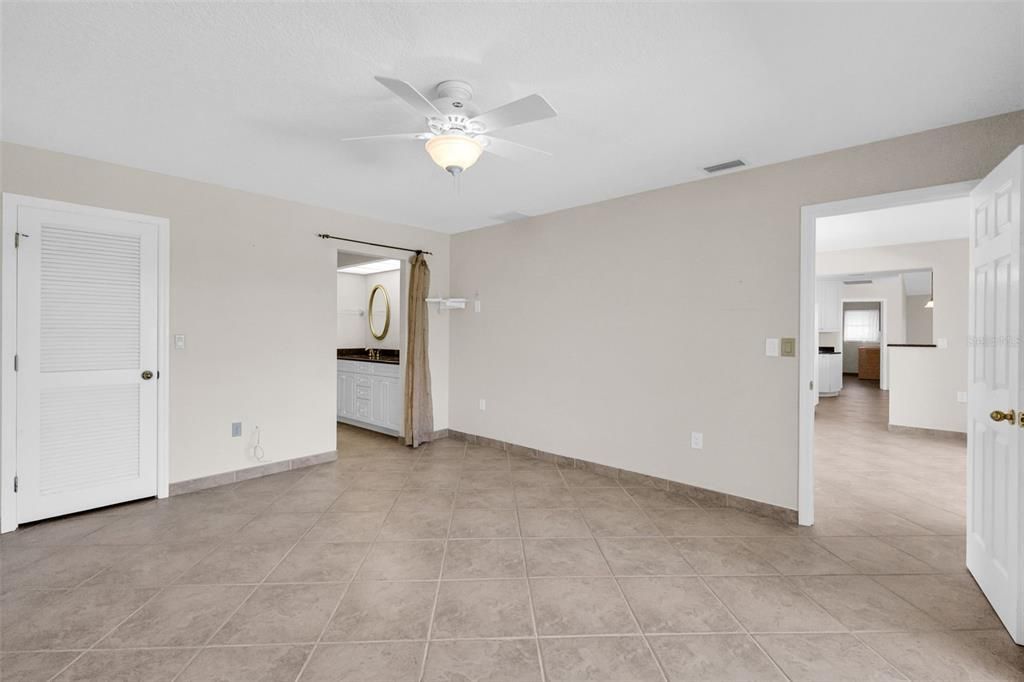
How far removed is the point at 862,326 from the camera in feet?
41.8

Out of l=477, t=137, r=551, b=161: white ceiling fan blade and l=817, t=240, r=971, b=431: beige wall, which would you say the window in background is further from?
l=477, t=137, r=551, b=161: white ceiling fan blade

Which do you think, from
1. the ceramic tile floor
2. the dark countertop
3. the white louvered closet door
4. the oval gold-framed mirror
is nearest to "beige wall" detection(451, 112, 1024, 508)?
the ceramic tile floor

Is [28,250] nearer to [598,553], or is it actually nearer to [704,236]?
[598,553]

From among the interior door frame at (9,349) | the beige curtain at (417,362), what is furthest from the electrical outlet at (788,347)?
the interior door frame at (9,349)

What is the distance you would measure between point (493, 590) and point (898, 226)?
5888mm

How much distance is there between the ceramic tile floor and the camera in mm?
1770

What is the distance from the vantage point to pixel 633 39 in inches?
72.6

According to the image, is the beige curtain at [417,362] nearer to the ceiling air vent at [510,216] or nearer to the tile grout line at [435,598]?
the ceiling air vent at [510,216]

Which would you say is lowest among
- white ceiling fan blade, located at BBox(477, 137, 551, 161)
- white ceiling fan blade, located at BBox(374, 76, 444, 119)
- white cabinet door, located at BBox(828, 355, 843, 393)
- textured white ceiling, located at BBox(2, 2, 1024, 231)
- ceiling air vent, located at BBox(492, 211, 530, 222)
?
white cabinet door, located at BBox(828, 355, 843, 393)

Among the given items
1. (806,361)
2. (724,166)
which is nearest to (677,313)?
(806,361)

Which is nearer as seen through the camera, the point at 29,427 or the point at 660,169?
the point at 29,427

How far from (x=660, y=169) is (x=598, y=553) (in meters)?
2.62

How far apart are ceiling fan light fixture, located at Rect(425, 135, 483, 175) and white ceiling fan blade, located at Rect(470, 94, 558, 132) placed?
0.13 metres

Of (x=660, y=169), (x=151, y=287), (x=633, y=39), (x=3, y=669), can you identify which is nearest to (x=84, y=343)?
(x=151, y=287)
